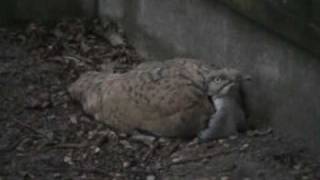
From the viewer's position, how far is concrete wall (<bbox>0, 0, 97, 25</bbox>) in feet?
20.5

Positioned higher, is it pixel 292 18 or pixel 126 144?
pixel 292 18

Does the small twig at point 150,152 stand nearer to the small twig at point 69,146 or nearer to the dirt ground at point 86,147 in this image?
the dirt ground at point 86,147

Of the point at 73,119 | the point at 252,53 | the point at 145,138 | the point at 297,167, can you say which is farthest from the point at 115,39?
the point at 297,167

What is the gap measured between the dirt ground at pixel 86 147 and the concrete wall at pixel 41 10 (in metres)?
0.58

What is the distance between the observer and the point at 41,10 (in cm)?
632

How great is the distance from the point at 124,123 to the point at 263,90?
83cm

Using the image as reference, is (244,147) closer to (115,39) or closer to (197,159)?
(197,159)

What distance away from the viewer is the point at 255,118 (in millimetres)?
4723

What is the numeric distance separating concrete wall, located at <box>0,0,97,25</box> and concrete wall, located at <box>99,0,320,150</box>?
752mm

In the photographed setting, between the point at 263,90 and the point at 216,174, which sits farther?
the point at 263,90

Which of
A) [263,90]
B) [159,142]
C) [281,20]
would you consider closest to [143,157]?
[159,142]

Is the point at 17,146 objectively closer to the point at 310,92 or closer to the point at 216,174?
the point at 216,174

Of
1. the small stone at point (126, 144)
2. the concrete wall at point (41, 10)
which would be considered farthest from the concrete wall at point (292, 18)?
the concrete wall at point (41, 10)

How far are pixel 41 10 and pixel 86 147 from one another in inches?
76.9
